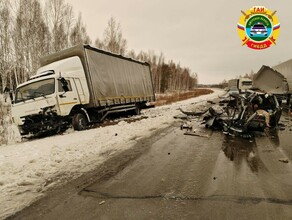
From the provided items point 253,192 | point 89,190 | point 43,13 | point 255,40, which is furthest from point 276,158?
point 43,13

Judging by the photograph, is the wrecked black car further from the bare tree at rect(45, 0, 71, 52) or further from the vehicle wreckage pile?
the bare tree at rect(45, 0, 71, 52)

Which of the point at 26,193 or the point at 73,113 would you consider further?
the point at 73,113

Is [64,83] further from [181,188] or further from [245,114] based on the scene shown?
[181,188]

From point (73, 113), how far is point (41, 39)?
57.3 feet

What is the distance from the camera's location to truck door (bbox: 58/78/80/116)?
9.35m

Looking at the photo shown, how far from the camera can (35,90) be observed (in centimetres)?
935

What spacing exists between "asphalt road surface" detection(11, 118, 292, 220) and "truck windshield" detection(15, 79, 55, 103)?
17.2ft

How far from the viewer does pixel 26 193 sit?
11.7 ft

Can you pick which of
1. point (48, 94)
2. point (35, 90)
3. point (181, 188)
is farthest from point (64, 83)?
point (181, 188)

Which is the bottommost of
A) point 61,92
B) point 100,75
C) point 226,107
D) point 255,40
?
point 226,107

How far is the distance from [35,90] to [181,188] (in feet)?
26.3

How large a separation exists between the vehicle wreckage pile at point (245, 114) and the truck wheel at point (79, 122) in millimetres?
4552

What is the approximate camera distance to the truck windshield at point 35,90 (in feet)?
30.3

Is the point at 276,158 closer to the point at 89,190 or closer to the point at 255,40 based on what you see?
the point at 89,190
